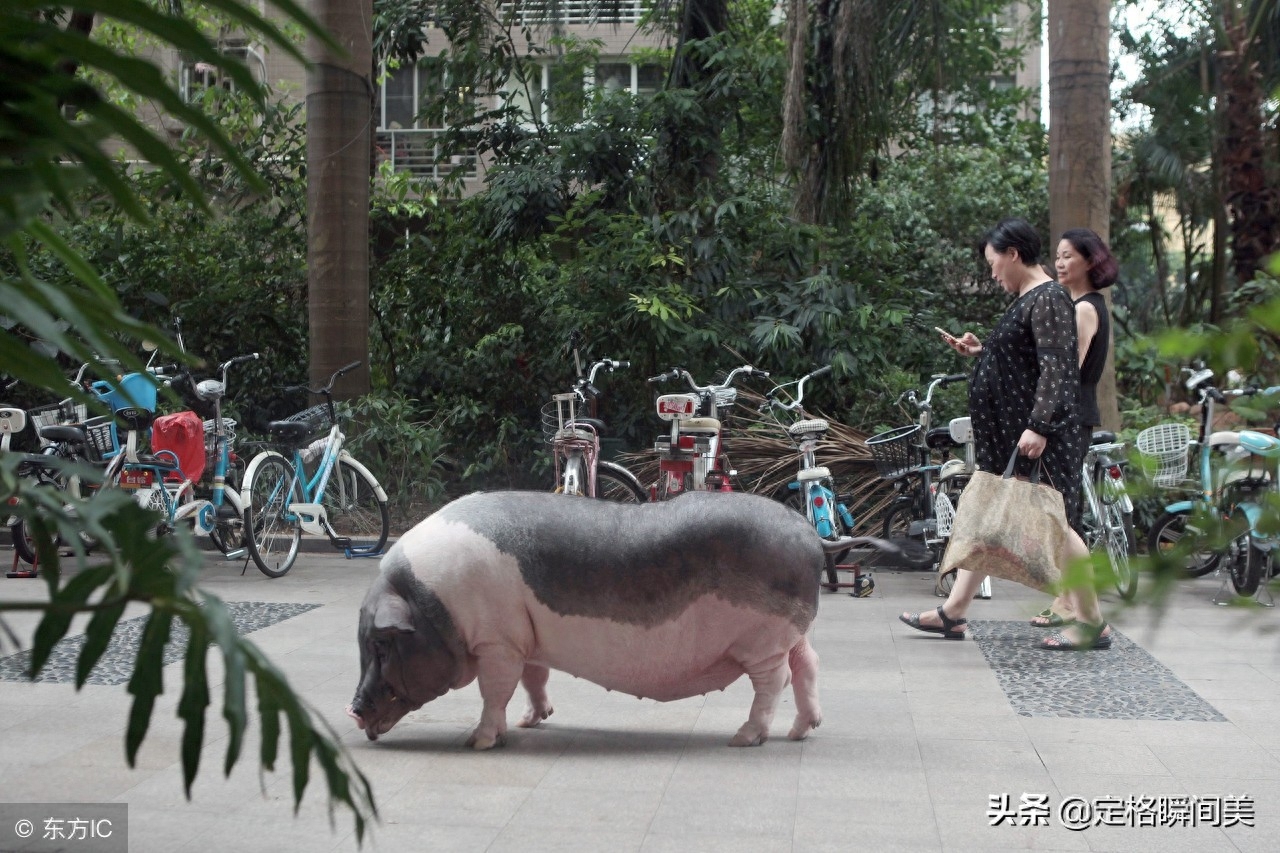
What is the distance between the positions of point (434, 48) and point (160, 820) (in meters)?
24.2

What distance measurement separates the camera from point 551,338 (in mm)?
12516

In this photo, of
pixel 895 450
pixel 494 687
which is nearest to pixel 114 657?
pixel 494 687

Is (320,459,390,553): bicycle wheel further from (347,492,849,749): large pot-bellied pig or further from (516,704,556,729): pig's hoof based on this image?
(347,492,849,749): large pot-bellied pig

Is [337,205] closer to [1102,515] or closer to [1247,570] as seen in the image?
[1102,515]

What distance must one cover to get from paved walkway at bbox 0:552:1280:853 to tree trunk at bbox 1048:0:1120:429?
4.35 metres

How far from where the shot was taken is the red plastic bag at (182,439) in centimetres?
883

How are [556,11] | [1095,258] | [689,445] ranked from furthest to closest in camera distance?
[556,11] → [689,445] → [1095,258]

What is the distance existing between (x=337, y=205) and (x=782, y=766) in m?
7.86

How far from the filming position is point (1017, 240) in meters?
6.38

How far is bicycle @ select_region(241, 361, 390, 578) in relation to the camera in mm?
9047

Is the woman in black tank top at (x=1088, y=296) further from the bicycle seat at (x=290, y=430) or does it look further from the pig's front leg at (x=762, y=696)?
the bicycle seat at (x=290, y=430)

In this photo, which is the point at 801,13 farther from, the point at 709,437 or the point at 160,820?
the point at 160,820

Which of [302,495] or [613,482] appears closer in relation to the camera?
[302,495]

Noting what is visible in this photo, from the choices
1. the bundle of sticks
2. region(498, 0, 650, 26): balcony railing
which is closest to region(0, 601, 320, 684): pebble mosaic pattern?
the bundle of sticks
